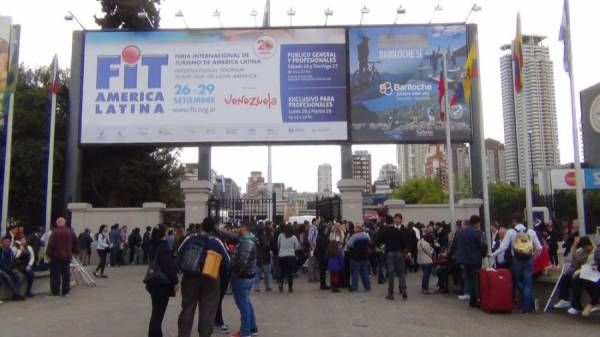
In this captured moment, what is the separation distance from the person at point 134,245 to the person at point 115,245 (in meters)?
0.48

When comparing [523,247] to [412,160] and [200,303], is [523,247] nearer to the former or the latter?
[200,303]

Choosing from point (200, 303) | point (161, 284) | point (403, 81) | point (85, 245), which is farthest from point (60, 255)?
point (403, 81)

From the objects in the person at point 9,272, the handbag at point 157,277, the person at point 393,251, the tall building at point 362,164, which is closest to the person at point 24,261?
the person at point 9,272

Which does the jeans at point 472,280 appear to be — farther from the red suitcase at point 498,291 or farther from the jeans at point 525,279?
the jeans at point 525,279

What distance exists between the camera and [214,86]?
952 inches

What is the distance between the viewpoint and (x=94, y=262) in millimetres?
23234

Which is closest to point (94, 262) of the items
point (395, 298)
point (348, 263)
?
point (348, 263)

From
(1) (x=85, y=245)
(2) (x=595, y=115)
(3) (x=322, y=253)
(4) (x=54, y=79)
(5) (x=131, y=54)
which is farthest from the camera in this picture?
(2) (x=595, y=115)

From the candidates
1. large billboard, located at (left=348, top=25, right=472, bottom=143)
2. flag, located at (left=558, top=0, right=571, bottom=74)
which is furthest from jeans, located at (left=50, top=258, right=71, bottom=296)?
large billboard, located at (left=348, top=25, right=472, bottom=143)

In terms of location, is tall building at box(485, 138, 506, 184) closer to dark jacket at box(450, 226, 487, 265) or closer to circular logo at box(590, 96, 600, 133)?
circular logo at box(590, 96, 600, 133)

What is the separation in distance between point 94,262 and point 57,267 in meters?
9.91

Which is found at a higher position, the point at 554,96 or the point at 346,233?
the point at 554,96

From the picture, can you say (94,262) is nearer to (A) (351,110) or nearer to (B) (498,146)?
(A) (351,110)

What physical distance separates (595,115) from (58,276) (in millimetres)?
39905
